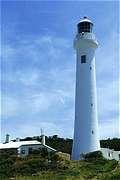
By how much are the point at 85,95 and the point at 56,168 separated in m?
8.79

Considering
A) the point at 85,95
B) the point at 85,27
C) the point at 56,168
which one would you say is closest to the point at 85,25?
the point at 85,27

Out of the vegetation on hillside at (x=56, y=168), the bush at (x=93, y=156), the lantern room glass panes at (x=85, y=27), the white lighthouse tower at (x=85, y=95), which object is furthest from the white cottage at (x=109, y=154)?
the lantern room glass panes at (x=85, y=27)

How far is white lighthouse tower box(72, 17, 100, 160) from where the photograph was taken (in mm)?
35781

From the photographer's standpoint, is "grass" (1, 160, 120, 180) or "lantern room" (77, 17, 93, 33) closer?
"grass" (1, 160, 120, 180)

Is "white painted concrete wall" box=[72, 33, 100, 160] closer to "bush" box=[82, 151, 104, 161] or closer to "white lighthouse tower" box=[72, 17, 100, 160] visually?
"white lighthouse tower" box=[72, 17, 100, 160]

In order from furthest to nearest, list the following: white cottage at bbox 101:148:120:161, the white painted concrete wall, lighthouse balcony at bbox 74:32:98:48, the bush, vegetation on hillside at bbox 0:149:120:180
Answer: white cottage at bbox 101:148:120:161 < lighthouse balcony at bbox 74:32:98:48 < the white painted concrete wall < the bush < vegetation on hillside at bbox 0:149:120:180

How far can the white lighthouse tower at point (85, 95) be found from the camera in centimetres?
3578

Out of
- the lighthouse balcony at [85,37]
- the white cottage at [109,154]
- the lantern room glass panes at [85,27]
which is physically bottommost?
the white cottage at [109,154]

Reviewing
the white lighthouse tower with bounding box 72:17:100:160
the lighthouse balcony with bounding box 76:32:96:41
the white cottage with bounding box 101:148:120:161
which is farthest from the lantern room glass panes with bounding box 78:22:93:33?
the white cottage with bounding box 101:148:120:161

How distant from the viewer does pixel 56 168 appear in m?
30.0

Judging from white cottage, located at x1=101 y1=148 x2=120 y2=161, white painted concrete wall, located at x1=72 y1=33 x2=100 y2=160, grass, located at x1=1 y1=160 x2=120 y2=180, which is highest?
white painted concrete wall, located at x1=72 y1=33 x2=100 y2=160

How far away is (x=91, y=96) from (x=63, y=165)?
8.26 meters

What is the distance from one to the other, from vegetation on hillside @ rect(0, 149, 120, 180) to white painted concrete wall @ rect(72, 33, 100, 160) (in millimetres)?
1249

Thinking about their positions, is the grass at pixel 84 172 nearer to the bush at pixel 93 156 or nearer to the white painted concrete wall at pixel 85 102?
the bush at pixel 93 156
